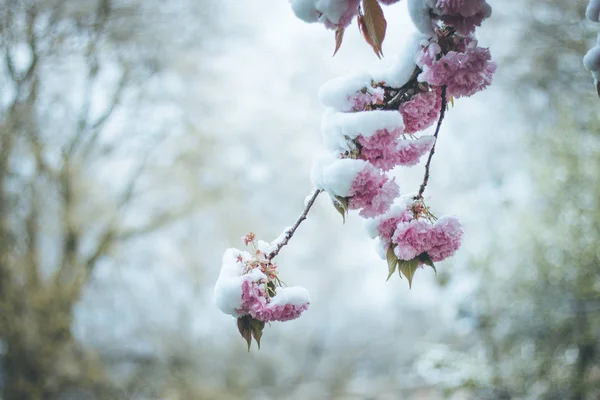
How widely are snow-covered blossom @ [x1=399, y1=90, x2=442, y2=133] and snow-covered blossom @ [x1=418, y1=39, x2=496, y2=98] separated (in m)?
0.06

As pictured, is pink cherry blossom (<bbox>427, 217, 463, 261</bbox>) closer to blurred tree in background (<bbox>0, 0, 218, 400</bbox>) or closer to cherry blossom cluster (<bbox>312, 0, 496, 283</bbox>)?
cherry blossom cluster (<bbox>312, 0, 496, 283</bbox>)

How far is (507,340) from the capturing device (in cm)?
302

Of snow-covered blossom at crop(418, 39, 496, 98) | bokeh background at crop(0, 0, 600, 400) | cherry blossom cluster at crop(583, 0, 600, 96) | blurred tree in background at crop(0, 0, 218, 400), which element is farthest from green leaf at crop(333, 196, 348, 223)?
blurred tree in background at crop(0, 0, 218, 400)

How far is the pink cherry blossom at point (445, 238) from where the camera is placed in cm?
86

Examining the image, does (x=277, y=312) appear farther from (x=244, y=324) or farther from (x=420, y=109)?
(x=420, y=109)

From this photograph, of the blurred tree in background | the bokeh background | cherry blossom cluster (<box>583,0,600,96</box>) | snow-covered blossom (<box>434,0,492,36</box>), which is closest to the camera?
snow-covered blossom (<box>434,0,492,36</box>)

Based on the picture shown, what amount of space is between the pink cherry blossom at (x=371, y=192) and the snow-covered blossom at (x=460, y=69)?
0.17 meters

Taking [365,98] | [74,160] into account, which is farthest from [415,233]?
[74,160]

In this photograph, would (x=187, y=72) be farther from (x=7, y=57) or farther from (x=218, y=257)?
(x=218, y=257)

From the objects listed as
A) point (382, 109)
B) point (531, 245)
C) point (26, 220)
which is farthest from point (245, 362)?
point (382, 109)

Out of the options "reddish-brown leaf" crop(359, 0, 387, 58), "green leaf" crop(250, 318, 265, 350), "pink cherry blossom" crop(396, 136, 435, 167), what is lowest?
"green leaf" crop(250, 318, 265, 350)

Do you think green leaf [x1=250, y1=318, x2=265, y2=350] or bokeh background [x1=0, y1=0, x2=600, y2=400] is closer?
green leaf [x1=250, y1=318, x2=265, y2=350]

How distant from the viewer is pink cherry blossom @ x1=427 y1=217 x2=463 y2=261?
863 millimetres

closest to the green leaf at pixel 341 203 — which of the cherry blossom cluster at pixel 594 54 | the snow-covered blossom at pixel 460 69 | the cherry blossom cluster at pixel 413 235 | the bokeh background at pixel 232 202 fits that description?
the cherry blossom cluster at pixel 413 235
